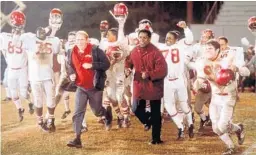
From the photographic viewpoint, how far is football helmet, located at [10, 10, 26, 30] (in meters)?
3.54

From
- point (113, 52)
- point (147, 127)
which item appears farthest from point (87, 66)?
point (147, 127)

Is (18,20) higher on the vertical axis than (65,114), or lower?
higher

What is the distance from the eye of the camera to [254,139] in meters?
3.17

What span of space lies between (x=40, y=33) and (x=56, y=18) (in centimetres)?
15

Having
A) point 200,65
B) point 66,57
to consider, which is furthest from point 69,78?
point 200,65

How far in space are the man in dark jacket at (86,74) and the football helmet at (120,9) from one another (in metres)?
0.27

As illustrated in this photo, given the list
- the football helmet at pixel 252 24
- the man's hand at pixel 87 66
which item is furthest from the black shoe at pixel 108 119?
the football helmet at pixel 252 24

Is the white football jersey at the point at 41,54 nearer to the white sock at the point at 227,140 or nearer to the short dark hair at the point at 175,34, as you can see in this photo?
the short dark hair at the point at 175,34

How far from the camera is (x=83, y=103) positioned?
3.33 m

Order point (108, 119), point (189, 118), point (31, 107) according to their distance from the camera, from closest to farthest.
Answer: point (189, 118), point (108, 119), point (31, 107)

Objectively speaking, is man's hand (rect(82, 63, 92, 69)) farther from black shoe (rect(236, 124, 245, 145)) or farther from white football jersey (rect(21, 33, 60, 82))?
black shoe (rect(236, 124, 245, 145))

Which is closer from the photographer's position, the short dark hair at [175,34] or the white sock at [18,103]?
the short dark hair at [175,34]

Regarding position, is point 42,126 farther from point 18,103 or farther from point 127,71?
point 127,71

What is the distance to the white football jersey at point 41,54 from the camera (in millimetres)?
3482
